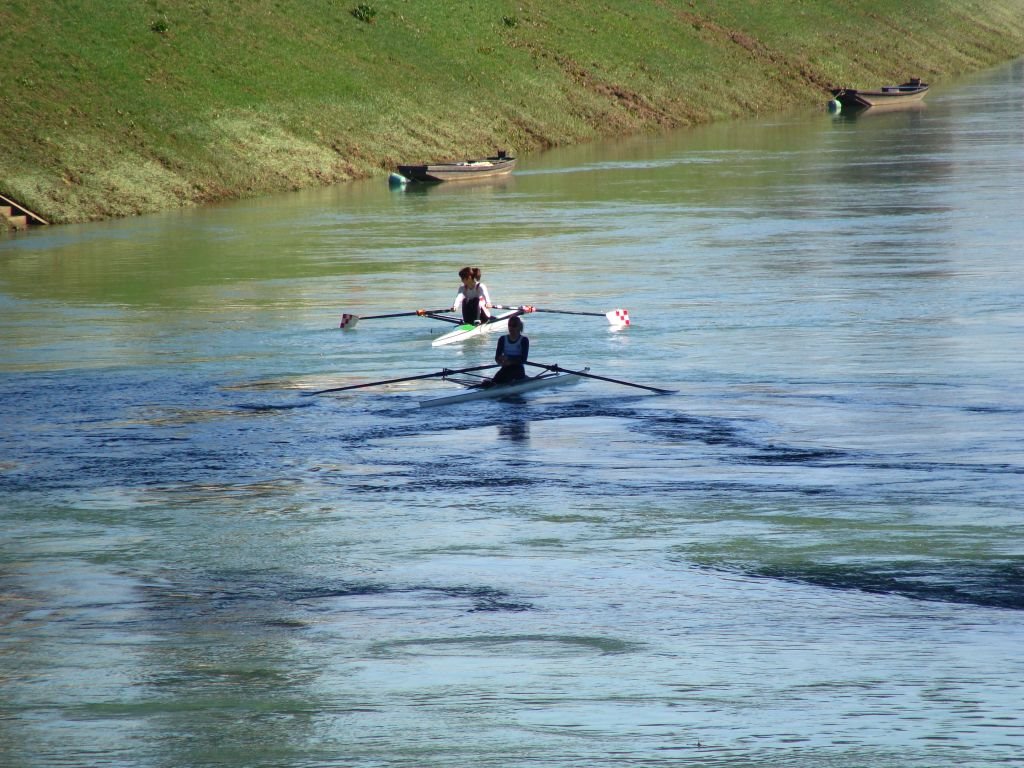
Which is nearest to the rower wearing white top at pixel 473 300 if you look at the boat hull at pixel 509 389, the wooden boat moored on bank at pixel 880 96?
the boat hull at pixel 509 389

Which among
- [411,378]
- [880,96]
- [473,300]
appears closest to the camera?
[411,378]

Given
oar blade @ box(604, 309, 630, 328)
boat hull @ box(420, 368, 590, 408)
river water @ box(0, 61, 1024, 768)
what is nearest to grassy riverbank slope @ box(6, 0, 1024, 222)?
river water @ box(0, 61, 1024, 768)

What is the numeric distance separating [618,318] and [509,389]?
6558mm

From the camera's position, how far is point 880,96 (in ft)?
336

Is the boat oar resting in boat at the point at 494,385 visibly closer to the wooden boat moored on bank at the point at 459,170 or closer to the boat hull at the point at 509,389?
the boat hull at the point at 509,389

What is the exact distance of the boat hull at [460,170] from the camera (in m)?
64.8

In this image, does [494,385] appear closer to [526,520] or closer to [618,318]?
[618,318]

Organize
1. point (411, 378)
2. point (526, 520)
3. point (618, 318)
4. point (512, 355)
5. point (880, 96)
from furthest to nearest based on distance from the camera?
point (880, 96) → point (618, 318) → point (411, 378) → point (512, 355) → point (526, 520)

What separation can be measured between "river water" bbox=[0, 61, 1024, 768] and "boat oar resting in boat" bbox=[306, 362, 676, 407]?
33 centimetres

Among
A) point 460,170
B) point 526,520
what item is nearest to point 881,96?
point 460,170

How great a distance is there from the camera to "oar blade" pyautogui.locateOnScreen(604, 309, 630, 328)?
1323 inches

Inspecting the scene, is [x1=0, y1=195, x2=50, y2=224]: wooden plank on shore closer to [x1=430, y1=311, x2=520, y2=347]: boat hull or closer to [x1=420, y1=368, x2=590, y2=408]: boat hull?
[x1=430, y1=311, x2=520, y2=347]: boat hull

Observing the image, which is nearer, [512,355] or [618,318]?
[512,355]

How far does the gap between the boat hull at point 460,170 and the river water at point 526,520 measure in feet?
67.0
